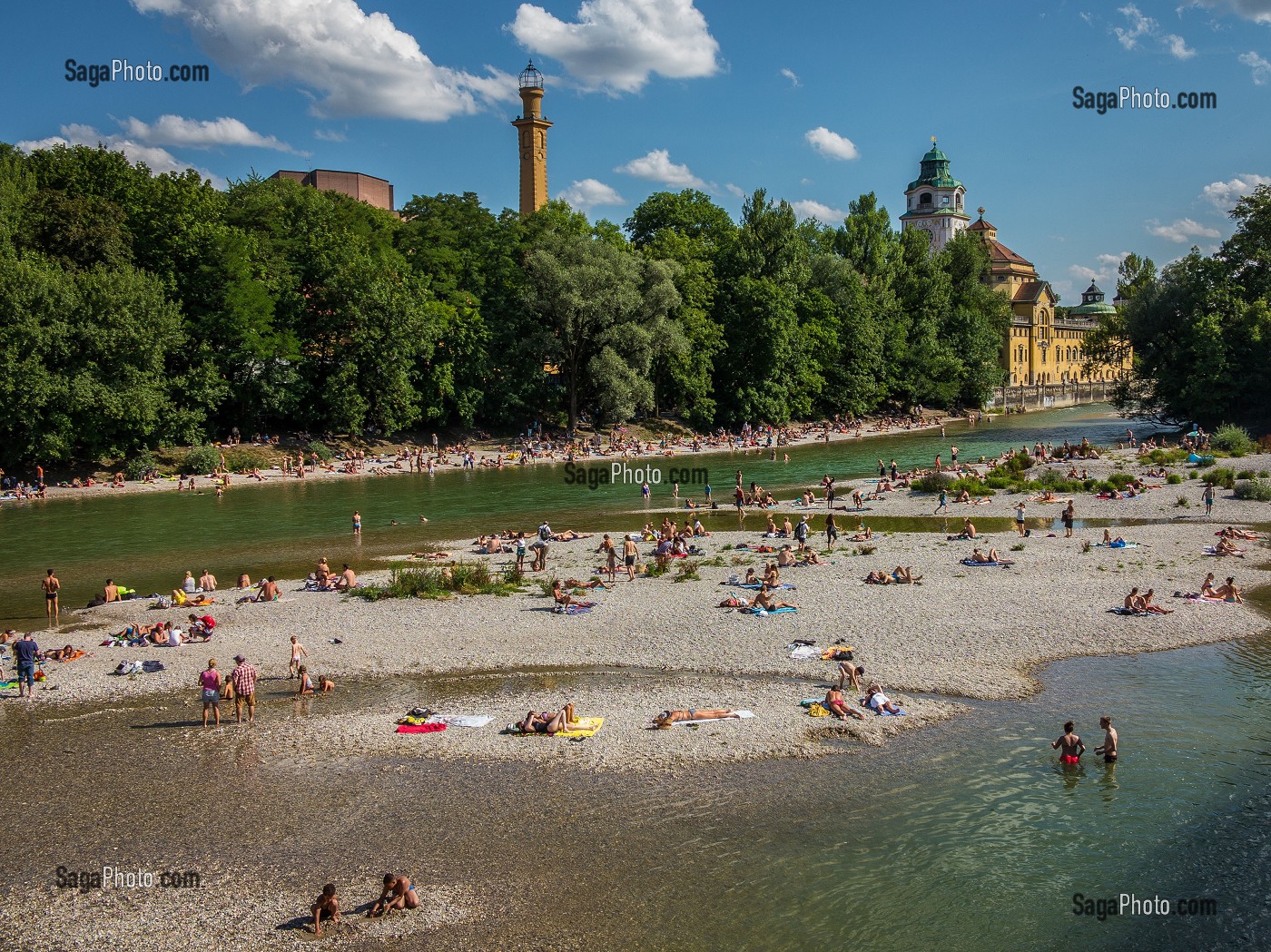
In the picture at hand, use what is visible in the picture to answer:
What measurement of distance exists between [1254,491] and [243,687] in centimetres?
3910

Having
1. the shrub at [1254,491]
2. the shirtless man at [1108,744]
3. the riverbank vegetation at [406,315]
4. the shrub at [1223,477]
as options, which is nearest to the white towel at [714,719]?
the shirtless man at [1108,744]

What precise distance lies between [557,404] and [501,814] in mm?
58560

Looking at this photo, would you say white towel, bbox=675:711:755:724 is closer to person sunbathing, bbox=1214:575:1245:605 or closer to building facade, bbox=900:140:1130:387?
person sunbathing, bbox=1214:575:1245:605

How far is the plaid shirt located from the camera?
18016mm

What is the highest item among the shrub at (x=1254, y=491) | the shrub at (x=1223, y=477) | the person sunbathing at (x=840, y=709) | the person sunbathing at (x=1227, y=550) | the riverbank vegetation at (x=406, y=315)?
the riverbank vegetation at (x=406, y=315)

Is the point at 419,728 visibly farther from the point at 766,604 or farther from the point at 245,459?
the point at 245,459

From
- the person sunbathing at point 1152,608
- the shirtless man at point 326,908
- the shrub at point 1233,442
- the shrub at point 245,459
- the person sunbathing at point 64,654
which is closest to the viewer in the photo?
the shirtless man at point 326,908

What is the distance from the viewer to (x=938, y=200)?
142375 mm

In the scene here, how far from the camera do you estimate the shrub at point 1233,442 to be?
5122 centimetres

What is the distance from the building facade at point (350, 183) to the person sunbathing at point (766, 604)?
81.2 m

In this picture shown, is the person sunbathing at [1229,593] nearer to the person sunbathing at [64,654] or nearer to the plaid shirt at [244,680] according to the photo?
the plaid shirt at [244,680]

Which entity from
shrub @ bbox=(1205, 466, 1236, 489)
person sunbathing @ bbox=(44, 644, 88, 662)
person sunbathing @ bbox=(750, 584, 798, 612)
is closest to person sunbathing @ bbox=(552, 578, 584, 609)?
person sunbathing @ bbox=(750, 584, 798, 612)

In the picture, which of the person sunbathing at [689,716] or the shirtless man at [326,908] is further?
the person sunbathing at [689,716]

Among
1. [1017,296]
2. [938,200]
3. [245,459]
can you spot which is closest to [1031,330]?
[1017,296]
